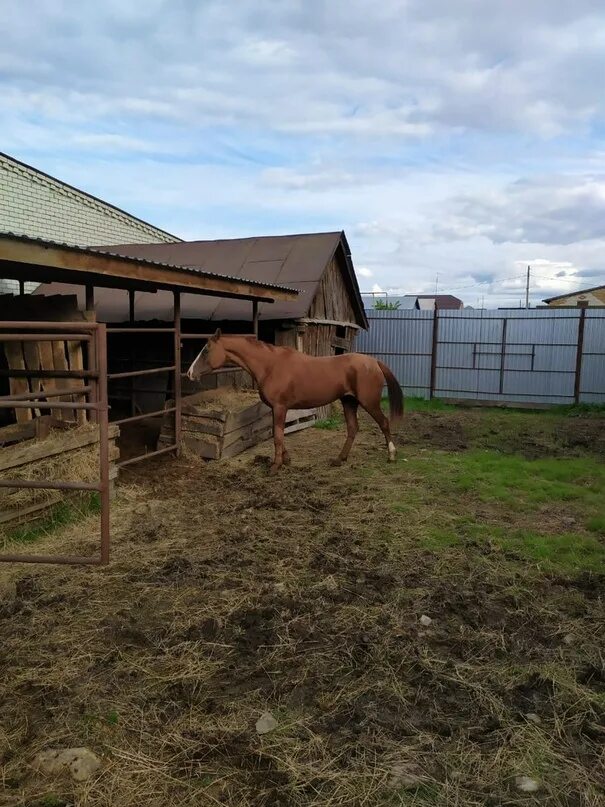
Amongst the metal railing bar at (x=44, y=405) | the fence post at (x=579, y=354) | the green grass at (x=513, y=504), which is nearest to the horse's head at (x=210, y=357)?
the green grass at (x=513, y=504)

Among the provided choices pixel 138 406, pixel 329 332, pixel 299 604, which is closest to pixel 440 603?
pixel 299 604

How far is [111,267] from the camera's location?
492 cm

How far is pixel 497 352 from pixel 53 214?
11.5m

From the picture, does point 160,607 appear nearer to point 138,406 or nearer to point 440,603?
point 440,603

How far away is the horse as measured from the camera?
706 centimetres

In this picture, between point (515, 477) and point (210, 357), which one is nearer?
point (515, 477)

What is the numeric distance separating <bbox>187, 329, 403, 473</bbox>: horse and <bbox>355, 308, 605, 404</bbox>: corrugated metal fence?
23.9 feet

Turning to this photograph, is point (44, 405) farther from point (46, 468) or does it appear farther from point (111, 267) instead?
point (111, 267)

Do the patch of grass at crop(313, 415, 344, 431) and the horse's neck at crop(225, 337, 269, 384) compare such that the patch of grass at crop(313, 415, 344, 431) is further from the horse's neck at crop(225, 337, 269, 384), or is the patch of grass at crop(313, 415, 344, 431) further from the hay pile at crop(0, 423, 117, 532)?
the hay pile at crop(0, 423, 117, 532)

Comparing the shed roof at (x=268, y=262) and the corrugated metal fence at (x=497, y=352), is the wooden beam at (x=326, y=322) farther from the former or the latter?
the corrugated metal fence at (x=497, y=352)

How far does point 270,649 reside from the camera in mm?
2951

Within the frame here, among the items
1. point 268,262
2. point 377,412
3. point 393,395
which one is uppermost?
point 268,262

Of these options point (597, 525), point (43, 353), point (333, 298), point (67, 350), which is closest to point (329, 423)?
point (333, 298)

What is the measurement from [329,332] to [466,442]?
3.88m
